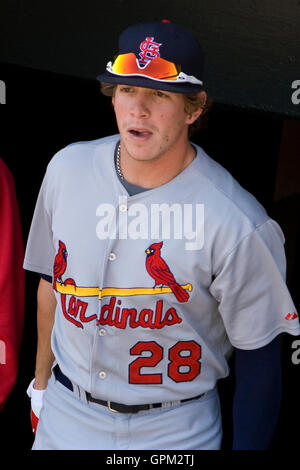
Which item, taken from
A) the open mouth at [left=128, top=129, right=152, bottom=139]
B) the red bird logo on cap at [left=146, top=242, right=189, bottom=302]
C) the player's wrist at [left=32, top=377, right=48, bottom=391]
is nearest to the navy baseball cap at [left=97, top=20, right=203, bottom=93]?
the open mouth at [left=128, top=129, right=152, bottom=139]

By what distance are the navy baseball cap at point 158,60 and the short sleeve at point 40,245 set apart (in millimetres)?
531

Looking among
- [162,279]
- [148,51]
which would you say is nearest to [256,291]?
[162,279]

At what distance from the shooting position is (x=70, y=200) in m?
1.93

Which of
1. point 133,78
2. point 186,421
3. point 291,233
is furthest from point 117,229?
point 291,233

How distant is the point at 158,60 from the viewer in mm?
1676

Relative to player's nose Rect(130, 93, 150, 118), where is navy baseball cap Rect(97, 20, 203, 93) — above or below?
above

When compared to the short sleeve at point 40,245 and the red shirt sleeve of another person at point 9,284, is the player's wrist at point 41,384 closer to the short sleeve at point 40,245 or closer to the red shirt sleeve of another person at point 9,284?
the red shirt sleeve of another person at point 9,284

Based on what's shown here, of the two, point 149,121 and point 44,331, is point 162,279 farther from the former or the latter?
point 44,331

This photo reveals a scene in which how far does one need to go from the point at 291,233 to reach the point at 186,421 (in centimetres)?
124

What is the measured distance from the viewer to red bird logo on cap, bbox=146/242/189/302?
5.80ft

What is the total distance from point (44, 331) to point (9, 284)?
0.21m

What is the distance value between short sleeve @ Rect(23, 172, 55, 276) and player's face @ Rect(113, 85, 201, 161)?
1.58 ft

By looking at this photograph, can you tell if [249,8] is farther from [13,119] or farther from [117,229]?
[13,119]

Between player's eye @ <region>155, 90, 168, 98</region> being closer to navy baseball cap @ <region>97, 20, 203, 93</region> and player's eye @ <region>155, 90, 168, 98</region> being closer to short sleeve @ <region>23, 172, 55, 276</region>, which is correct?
navy baseball cap @ <region>97, 20, 203, 93</region>
